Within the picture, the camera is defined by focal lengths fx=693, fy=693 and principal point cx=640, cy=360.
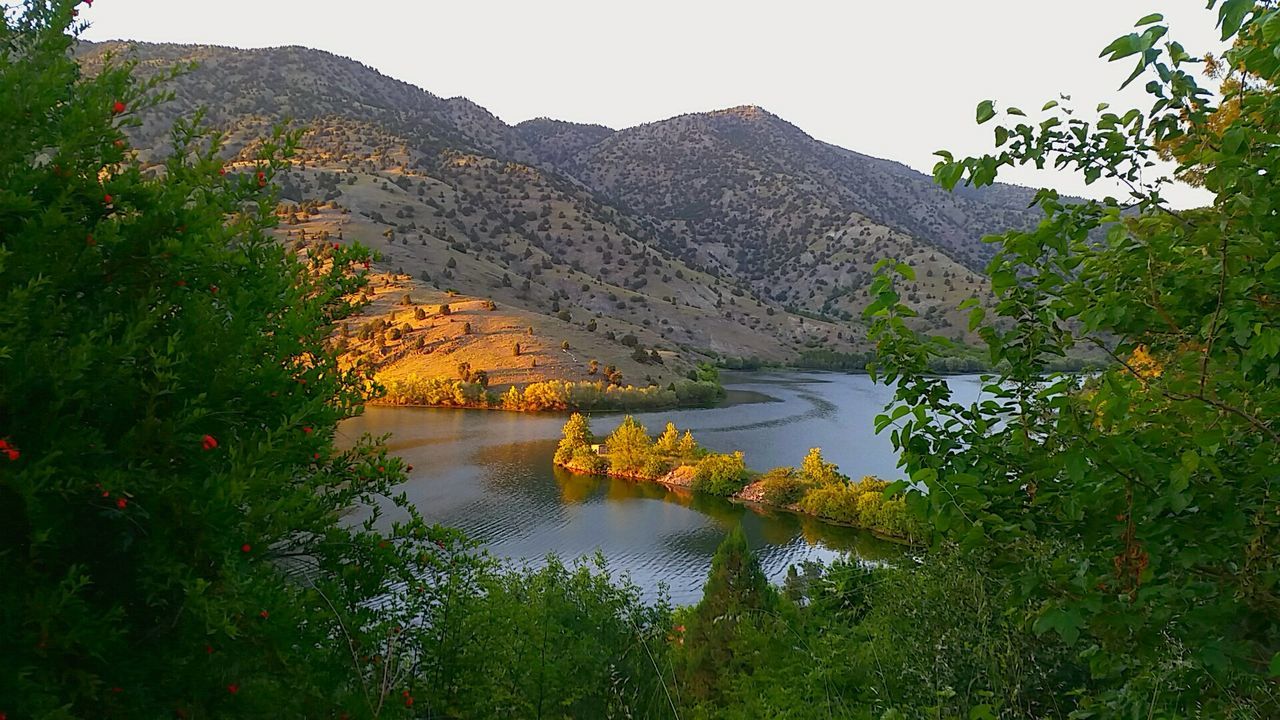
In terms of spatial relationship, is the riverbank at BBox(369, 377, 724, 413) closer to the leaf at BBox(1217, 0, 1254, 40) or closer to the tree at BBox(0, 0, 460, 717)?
the tree at BBox(0, 0, 460, 717)

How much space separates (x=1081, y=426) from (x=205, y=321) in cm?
334

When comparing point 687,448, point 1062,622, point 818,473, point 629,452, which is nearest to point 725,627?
point 1062,622

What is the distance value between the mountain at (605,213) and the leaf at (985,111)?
53.1 metres

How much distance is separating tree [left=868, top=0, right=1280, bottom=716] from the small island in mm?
25784

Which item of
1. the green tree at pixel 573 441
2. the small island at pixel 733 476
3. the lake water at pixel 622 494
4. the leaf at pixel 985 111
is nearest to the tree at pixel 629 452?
the small island at pixel 733 476

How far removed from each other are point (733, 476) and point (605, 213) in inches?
3962

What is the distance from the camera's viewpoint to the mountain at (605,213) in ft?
276

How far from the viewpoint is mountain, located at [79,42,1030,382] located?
84125 mm

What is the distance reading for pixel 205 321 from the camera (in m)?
2.72

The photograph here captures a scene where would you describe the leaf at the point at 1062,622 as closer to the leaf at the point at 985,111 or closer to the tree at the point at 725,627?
the leaf at the point at 985,111

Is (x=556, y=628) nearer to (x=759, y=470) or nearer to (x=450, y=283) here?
(x=759, y=470)

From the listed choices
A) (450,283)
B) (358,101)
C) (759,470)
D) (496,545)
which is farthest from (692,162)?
(496,545)

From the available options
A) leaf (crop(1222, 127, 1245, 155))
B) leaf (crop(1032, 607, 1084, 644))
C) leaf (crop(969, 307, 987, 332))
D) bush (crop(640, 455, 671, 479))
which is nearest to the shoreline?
bush (crop(640, 455, 671, 479))

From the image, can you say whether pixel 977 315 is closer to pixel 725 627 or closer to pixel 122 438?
pixel 122 438
